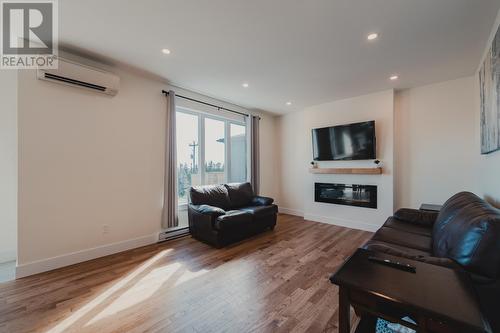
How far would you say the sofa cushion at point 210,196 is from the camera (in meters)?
3.75

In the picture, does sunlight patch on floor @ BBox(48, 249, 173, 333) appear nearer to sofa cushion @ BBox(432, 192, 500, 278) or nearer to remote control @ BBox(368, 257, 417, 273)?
remote control @ BBox(368, 257, 417, 273)

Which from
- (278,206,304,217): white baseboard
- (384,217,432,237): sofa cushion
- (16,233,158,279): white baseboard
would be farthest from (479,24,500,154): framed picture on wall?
(16,233,158,279): white baseboard

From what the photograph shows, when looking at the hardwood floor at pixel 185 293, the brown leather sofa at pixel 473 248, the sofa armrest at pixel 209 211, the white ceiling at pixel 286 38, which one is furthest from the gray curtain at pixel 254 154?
the brown leather sofa at pixel 473 248

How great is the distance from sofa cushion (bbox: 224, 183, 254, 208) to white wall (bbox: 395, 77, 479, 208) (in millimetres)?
2881

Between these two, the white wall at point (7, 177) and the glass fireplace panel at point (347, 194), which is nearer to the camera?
the white wall at point (7, 177)

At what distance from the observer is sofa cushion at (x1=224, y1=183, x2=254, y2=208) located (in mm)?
4227

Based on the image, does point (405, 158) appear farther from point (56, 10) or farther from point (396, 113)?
point (56, 10)

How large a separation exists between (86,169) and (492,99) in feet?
15.9

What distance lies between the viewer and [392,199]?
12.6 ft

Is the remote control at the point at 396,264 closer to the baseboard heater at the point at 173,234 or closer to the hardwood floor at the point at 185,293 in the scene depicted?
the hardwood floor at the point at 185,293

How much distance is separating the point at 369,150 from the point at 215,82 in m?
3.15

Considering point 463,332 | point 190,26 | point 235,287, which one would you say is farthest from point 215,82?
point 463,332

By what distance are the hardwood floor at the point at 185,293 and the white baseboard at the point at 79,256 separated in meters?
0.10

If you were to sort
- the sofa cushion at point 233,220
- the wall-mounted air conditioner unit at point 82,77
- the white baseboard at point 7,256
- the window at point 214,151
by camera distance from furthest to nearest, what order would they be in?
1. the window at point 214,151
2. the sofa cushion at point 233,220
3. the white baseboard at point 7,256
4. the wall-mounted air conditioner unit at point 82,77
